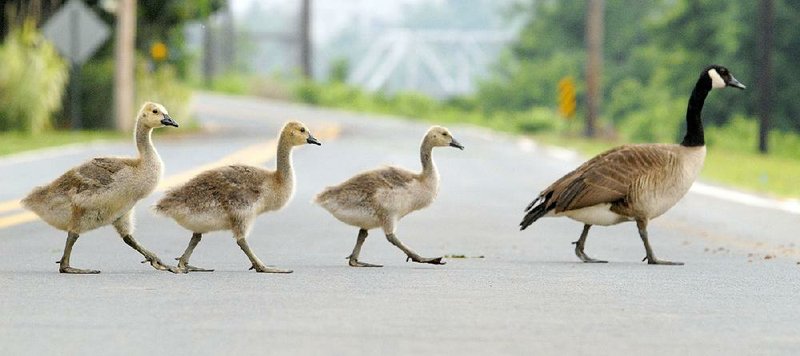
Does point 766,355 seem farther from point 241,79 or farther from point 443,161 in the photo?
point 241,79

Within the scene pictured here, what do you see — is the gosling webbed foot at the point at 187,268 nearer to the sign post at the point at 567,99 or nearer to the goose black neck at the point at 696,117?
the goose black neck at the point at 696,117

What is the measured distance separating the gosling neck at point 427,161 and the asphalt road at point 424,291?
76 cm

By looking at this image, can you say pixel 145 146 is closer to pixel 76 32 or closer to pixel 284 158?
pixel 284 158

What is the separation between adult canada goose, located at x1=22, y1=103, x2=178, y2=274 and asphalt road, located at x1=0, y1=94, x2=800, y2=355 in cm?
43

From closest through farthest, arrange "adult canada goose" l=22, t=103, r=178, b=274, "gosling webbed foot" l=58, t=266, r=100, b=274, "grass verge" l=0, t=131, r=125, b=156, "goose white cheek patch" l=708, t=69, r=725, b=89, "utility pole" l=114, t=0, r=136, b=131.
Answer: "adult canada goose" l=22, t=103, r=178, b=274
"gosling webbed foot" l=58, t=266, r=100, b=274
"goose white cheek patch" l=708, t=69, r=725, b=89
"grass verge" l=0, t=131, r=125, b=156
"utility pole" l=114, t=0, r=136, b=131

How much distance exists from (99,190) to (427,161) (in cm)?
287

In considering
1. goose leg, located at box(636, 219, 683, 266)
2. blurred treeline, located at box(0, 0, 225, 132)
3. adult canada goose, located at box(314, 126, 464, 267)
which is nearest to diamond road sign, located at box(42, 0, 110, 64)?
blurred treeline, located at box(0, 0, 225, 132)

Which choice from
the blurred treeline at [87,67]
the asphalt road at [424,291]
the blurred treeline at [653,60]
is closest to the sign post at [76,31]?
the blurred treeline at [87,67]

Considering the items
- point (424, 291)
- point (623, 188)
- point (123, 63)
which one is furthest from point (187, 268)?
point (123, 63)

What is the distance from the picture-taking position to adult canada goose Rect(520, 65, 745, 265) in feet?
49.6

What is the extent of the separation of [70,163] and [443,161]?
7986mm

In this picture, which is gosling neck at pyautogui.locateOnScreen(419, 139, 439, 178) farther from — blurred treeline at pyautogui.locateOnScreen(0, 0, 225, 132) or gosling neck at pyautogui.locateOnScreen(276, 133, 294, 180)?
blurred treeline at pyautogui.locateOnScreen(0, 0, 225, 132)

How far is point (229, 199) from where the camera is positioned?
13.6 m

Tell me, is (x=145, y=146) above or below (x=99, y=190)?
above
